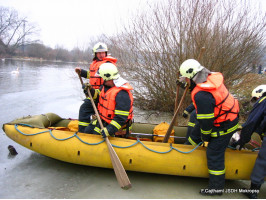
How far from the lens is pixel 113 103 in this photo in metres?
3.47

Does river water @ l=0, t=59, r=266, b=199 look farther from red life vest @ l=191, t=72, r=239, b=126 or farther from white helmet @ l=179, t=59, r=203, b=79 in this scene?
white helmet @ l=179, t=59, r=203, b=79

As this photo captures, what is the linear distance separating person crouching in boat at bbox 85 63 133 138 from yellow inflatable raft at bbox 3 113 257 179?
0.78ft

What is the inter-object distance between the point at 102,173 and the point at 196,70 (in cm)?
215

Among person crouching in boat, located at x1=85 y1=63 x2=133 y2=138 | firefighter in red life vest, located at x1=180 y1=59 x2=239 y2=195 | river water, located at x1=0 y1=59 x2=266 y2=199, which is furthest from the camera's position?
person crouching in boat, located at x1=85 y1=63 x2=133 y2=138

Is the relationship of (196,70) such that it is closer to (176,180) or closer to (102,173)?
(176,180)

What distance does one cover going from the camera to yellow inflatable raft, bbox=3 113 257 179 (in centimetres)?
328

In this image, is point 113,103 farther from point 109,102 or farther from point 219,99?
point 219,99

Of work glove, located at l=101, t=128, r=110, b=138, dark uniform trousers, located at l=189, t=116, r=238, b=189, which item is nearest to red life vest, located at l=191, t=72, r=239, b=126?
dark uniform trousers, located at l=189, t=116, r=238, b=189

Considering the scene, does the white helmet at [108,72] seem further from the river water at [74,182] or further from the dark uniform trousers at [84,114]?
the river water at [74,182]

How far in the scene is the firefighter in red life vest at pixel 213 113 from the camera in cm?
286

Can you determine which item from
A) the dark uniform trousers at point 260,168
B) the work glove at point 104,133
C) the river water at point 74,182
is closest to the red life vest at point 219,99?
the dark uniform trousers at point 260,168

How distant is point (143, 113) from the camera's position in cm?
775

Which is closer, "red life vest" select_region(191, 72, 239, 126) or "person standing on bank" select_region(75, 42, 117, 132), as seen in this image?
"red life vest" select_region(191, 72, 239, 126)

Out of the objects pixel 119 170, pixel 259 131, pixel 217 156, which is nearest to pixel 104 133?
pixel 119 170
